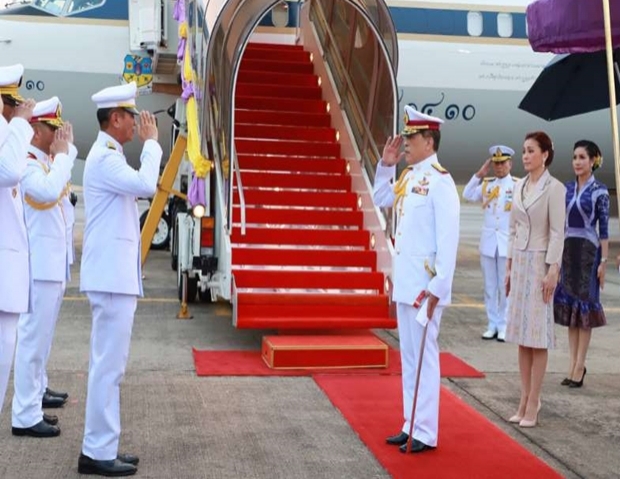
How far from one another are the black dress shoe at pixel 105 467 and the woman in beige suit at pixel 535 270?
228 cm

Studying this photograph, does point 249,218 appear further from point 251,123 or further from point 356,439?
point 356,439

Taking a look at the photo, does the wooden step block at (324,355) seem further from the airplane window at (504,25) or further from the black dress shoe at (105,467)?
the airplane window at (504,25)

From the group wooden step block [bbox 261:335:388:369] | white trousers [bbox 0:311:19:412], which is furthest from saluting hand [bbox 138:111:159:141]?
wooden step block [bbox 261:335:388:369]

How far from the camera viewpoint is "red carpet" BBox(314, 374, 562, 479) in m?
4.45

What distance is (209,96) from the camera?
815cm

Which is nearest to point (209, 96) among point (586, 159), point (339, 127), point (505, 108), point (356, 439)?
point (339, 127)

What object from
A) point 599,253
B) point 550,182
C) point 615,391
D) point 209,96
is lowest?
point 615,391

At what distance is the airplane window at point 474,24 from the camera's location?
12781mm

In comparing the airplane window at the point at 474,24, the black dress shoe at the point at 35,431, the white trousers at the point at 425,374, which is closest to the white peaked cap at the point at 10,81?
the black dress shoe at the point at 35,431

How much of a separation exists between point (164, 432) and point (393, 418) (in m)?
1.32

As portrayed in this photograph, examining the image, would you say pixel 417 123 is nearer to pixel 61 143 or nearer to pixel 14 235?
pixel 61 143

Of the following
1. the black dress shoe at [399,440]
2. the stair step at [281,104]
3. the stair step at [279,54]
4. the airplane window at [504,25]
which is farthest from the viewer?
the airplane window at [504,25]

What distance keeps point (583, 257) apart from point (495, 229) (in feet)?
6.55

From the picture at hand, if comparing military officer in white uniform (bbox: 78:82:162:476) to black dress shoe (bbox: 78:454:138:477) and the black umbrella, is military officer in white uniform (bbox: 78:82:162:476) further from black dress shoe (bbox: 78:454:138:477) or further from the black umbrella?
the black umbrella
